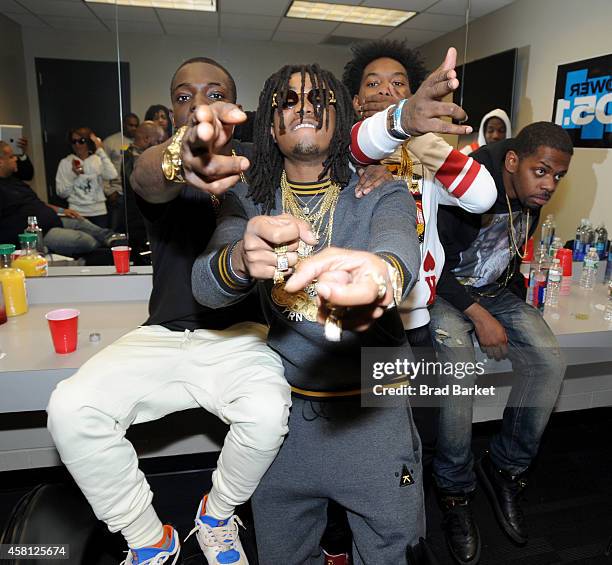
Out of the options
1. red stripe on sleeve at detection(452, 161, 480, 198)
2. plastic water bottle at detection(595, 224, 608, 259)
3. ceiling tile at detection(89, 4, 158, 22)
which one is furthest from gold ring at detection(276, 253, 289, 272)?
plastic water bottle at detection(595, 224, 608, 259)

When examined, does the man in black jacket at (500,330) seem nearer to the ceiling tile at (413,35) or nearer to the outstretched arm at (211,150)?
the ceiling tile at (413,35)

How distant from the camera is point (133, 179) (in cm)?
109

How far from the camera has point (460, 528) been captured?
1.55 m

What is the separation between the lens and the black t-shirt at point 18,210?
1926 millimetres

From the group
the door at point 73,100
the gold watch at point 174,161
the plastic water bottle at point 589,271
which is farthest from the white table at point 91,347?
the gold watch at point 174,161

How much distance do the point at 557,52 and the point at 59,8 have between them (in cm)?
270

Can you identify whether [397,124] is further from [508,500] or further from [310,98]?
A: [508,500]

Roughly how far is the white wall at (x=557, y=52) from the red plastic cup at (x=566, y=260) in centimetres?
44

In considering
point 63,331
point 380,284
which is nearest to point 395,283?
point 380,284

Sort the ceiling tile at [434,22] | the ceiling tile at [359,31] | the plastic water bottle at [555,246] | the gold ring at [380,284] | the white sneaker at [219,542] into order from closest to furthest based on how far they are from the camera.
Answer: the gold ring at [380,284] < the white sneaker at [219,542] < the ceiling tile at [359,31] < the ceiling tile at [434,22] < the plastic water bottle at [555,246]

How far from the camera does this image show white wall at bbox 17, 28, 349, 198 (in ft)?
6.46

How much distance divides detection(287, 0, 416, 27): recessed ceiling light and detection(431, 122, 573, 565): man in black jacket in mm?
826

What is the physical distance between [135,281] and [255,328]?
0.91 meters

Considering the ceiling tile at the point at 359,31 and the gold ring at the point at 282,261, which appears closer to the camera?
the gold ring at the point at 282,261
